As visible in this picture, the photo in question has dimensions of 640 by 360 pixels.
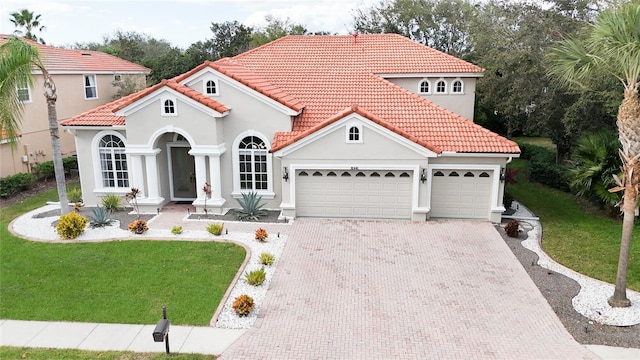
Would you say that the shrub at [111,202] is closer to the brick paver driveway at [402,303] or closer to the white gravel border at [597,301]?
the brick paver driveway at [402,303]

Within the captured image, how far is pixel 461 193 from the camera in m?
18.9

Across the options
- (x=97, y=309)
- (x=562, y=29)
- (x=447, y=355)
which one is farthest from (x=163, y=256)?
(x=562, y=29)

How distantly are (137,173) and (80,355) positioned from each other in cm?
1082

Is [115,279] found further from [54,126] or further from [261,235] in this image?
[54,126]

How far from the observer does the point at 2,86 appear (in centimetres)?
1551

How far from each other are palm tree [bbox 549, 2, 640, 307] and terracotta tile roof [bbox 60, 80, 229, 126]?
1222 cm

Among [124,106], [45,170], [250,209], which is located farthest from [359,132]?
[45,170]

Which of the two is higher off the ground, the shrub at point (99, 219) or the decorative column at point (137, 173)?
the decorative column at point (137, 173)

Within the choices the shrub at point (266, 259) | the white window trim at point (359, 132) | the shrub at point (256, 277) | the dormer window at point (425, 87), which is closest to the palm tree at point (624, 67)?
the white window trim at point (359, 132)

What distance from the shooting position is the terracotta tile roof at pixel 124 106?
1850 cm

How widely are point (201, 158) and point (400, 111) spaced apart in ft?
27.6

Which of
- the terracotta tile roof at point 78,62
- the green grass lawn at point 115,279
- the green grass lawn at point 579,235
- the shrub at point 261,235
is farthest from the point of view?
the terracotta tile roof at point 78,62

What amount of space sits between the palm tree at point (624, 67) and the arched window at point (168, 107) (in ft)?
44.6

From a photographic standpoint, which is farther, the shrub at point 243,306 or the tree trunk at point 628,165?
the shrub at point 243,306
